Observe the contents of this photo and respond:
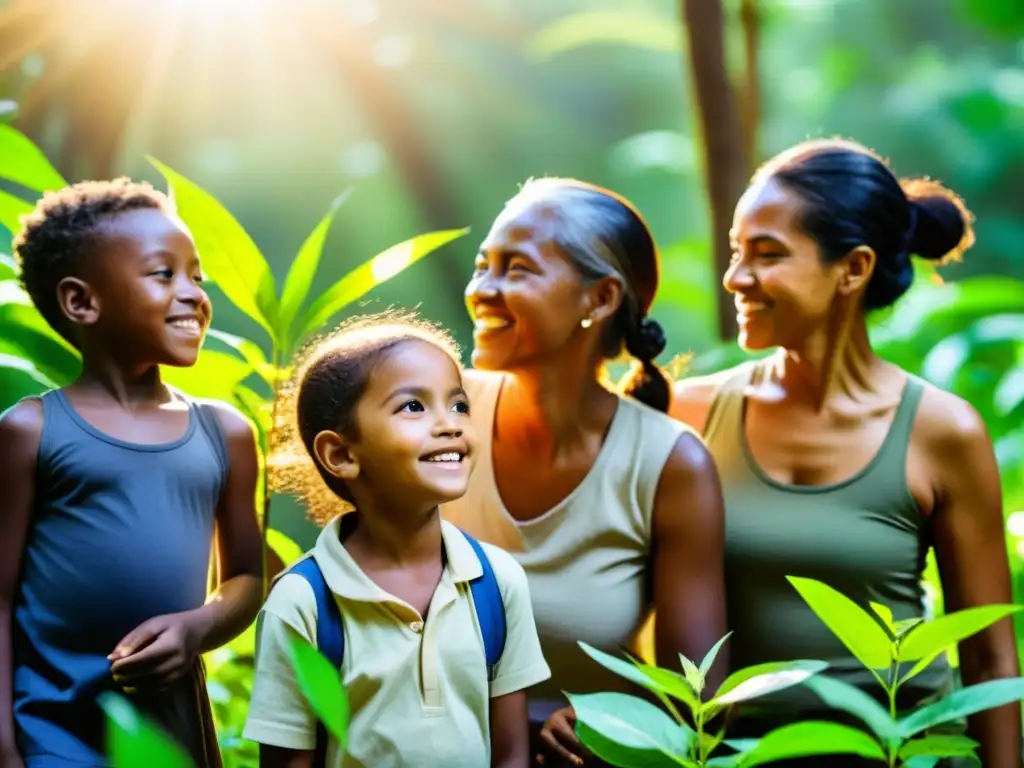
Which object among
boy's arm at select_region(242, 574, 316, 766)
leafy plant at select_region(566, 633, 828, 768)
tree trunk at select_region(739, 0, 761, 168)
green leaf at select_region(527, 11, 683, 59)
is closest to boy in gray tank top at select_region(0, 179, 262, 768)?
boy's arm at select_region(242, 574, 316, 766)

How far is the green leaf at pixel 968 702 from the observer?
81 centimetres

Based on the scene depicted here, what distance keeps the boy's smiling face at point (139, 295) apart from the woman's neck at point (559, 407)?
35cm

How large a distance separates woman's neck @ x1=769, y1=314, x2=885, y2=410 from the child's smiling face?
0.45 meters

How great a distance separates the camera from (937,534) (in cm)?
133

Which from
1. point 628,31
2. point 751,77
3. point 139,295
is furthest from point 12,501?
point 628,31

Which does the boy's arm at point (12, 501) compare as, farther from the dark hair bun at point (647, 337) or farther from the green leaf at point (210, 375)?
the dark hair bun at point (647, 337)

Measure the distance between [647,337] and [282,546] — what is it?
1.63ft

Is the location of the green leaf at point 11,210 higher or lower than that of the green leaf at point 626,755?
higher

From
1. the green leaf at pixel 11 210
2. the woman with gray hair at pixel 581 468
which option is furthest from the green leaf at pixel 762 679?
the green leaf at pixel 11 210

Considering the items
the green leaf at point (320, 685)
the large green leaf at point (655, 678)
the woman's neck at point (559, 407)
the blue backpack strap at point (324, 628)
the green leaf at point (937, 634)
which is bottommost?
the green leaf at point (320, 685)

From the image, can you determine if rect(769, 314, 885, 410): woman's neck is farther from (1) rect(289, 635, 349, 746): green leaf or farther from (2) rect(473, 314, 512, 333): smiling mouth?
(1) rect(289, 635, 349, 746): green leaf

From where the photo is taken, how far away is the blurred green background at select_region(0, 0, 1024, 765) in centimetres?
195

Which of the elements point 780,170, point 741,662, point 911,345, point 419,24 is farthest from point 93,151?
point 419,24

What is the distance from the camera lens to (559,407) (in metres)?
1.32
